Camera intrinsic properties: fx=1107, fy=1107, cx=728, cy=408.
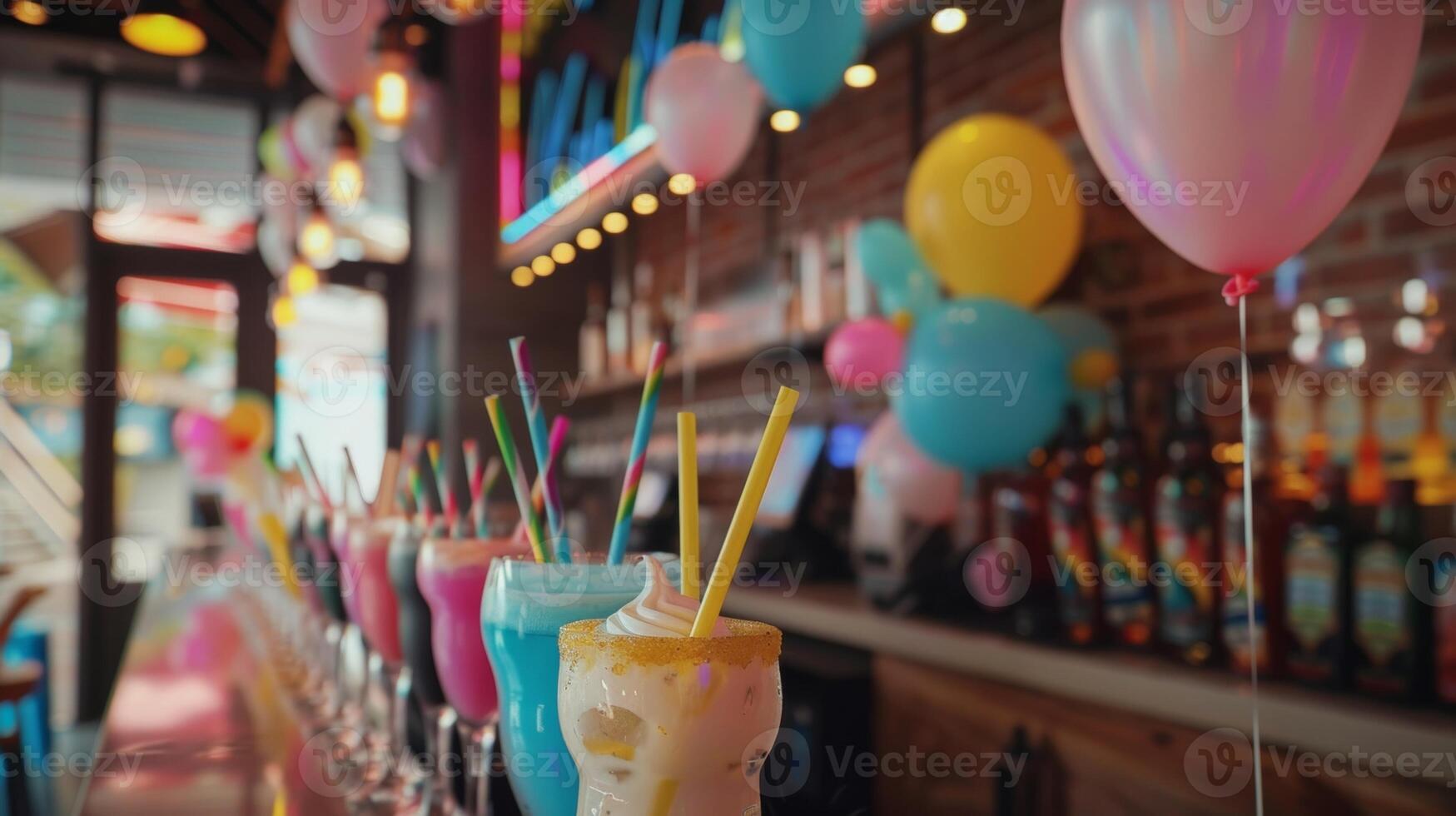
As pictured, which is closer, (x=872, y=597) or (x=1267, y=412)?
(x=1267, y=412)

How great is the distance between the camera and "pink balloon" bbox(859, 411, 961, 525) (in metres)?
2.18

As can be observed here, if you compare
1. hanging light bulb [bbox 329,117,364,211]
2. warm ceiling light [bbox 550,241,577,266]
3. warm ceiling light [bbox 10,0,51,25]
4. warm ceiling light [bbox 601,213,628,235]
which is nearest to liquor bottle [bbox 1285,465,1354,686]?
warm ceiling light [bbox 601,213,628,235]

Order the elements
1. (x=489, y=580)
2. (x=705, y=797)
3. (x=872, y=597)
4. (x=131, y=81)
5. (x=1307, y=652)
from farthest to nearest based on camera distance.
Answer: (x=131, y=81), (x=872, y=597), (x=1307, y=652), (x=489, y=580), (x=705, y=797)

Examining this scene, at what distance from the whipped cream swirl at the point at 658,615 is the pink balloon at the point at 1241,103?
67 cm

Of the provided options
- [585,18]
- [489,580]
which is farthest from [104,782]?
[585,18]

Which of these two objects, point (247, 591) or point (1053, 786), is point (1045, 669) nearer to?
point (1053, 786)

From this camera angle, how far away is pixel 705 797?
0.63m

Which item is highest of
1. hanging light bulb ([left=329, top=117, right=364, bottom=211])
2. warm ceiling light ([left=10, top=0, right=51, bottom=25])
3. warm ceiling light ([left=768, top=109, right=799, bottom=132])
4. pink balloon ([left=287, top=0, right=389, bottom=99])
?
warm ceiling light ([left=10, top=0, right=51, bottom=25])

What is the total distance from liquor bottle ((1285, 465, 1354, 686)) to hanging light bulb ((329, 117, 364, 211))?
10.4 feet

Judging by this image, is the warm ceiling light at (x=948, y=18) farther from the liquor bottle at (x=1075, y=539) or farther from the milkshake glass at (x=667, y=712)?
the milkshake glass at (x=667, y=712)

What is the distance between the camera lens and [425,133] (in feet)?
16.4

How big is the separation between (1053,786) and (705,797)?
123 centimetres

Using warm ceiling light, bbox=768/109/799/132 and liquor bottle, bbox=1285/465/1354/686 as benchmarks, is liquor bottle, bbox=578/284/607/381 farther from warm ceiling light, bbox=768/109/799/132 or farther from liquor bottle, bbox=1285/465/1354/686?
liquor bottle, bbox=1285/465/1354/686

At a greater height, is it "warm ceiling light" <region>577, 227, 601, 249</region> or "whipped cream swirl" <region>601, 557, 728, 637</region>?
"warm ceiling light" <region>577, 227, 601, 249</region>
